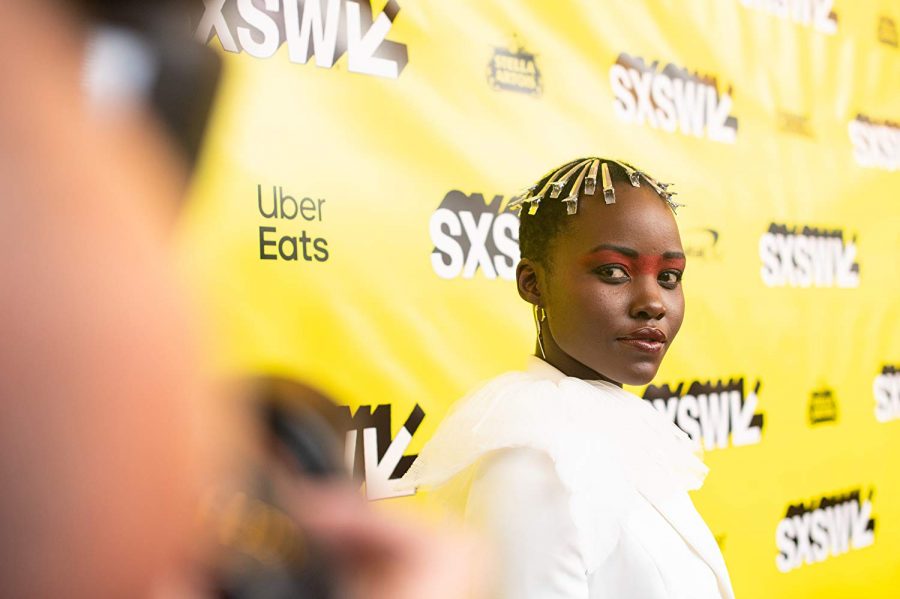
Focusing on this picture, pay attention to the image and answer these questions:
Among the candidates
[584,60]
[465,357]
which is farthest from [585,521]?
[584,60]

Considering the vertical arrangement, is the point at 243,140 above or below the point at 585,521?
above

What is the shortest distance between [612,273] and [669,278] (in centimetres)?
8

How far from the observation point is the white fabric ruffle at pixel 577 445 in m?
0.67

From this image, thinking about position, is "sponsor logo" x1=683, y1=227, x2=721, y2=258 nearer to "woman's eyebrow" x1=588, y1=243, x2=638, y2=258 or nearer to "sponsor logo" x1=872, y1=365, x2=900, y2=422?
"sponsor logo" x1=872, y1=365, x2=900, y2=422

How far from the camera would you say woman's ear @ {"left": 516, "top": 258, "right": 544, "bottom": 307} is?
0.86m

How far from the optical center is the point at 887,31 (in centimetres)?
193

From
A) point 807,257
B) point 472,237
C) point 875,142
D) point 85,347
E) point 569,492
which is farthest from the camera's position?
point 875,142

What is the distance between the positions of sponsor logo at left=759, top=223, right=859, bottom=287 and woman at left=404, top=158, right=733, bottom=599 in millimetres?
916

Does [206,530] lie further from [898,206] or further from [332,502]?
[898,206]

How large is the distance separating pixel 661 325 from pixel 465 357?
452 millimetres

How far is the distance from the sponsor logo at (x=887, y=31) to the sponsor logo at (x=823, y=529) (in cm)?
108

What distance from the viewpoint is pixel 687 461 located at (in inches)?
32.4

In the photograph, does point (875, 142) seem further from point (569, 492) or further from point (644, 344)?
point (569, 492)

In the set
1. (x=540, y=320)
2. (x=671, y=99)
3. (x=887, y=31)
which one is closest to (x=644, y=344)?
(x=540, y=320)
